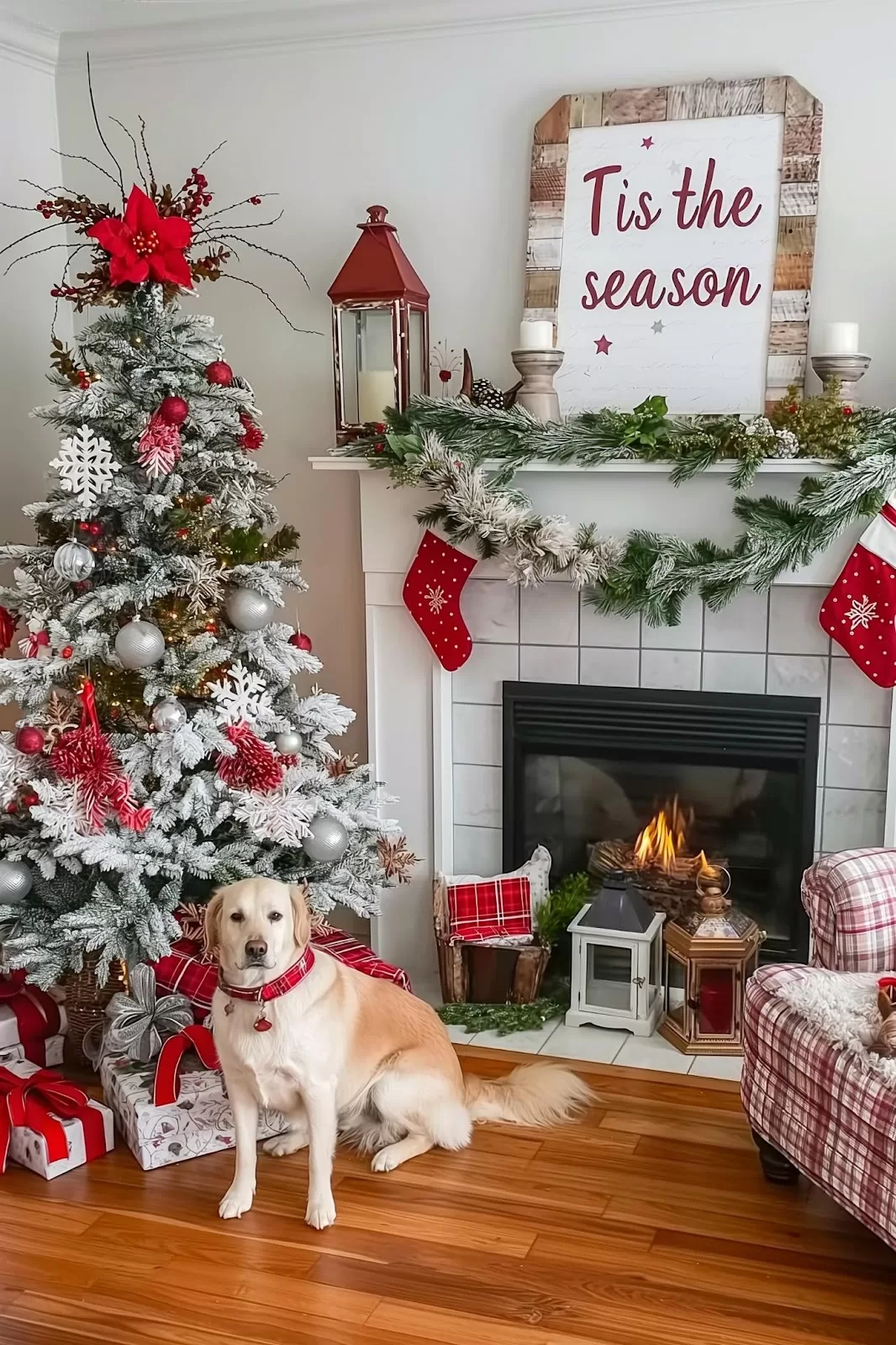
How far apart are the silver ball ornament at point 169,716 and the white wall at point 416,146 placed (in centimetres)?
88

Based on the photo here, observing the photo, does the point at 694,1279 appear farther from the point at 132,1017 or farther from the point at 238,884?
the point at 132,1017

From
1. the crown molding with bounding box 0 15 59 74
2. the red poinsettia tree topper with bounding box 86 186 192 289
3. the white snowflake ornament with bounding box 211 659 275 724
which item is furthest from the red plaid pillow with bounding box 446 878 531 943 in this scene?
the crown molding with bounding box 0 15 59 74

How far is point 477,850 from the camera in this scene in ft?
11.2

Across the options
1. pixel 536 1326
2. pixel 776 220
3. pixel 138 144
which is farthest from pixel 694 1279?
pixel 138 144

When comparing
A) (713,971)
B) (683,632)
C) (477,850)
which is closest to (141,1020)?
(477,850)

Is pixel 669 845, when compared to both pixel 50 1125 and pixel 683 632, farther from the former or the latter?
pixel 50 1125

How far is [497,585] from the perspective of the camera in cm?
325

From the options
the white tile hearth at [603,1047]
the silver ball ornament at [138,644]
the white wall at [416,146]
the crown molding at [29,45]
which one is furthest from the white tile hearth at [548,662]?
the crown molding at [29,45]

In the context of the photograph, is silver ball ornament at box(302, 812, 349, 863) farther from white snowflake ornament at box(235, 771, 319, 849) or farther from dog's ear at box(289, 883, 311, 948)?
dog's ear at box(289, 883, 311, 948)

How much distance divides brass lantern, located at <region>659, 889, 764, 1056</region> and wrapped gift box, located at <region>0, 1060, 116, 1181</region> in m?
1.35

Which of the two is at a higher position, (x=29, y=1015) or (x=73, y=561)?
(x=73, y=561)

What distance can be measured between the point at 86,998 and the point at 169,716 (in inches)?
28.5

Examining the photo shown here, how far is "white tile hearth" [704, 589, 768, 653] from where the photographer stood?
3.06 meters

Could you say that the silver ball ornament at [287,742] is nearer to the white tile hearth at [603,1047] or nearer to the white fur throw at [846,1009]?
the white tile hearth at [603,1047]
